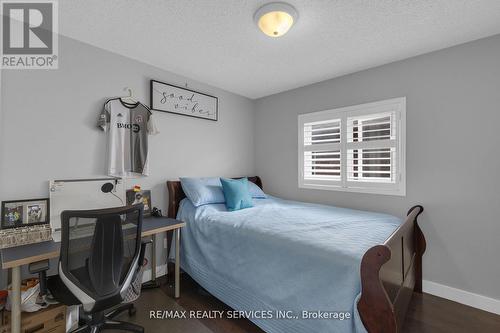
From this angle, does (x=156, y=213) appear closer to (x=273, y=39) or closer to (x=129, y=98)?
(x=129, y=98)

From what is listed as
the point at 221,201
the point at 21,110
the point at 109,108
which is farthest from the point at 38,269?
the point at 221,201

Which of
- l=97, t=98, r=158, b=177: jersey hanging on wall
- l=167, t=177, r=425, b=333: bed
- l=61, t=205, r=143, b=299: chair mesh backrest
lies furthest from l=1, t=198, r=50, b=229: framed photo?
l=167, t=177, r=425, b=333: bed

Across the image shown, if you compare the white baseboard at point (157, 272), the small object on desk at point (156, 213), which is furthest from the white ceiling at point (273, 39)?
the white baseboard at point (157, 272)

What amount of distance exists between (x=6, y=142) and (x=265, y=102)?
3032 mm

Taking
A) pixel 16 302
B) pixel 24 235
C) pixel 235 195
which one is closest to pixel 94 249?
pixel 16 302

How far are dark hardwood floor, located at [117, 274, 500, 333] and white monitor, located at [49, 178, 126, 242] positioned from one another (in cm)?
96

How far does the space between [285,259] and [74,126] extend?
2.13m

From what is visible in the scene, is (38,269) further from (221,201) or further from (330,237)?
(330,237)

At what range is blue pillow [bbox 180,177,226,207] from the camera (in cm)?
251

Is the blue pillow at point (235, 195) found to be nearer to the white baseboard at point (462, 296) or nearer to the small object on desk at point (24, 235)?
the small object on desk at point (24, 235)

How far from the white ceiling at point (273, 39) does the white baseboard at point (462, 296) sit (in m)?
2.30

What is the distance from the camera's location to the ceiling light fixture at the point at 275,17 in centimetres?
160

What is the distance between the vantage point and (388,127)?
2555 millimetres

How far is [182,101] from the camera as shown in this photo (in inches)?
112
